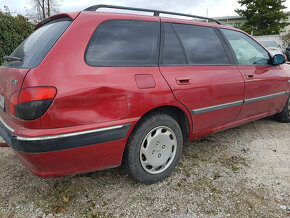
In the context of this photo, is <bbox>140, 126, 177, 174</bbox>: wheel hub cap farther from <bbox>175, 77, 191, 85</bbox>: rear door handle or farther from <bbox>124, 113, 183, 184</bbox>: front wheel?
<bbox>175, 77, 191, 85</bbox>: rear door handle

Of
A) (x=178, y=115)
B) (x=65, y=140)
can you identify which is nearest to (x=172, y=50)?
(x=178, y=115)

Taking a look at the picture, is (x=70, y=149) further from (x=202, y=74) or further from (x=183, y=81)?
(x=202, y=74)

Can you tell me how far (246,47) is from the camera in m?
3.19

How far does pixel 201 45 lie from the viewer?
2602 mm

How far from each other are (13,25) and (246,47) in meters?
8.80

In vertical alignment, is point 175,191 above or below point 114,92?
below

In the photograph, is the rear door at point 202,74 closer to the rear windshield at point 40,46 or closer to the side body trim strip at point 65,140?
the side body trim strip at point 65,140

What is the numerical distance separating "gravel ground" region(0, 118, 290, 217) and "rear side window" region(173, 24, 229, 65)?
117 centimetres

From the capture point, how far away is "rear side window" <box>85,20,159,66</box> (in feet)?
6.02

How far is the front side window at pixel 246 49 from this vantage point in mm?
2980

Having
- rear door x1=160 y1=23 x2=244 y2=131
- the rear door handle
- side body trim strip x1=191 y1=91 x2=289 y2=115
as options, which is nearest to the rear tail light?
rear door x1=160 y1=23 x2=244 y2=131

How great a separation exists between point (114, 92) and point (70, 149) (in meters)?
0.54

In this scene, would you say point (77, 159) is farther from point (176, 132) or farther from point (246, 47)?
point (246, 47)

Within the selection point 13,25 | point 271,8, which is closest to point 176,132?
point 13,25
